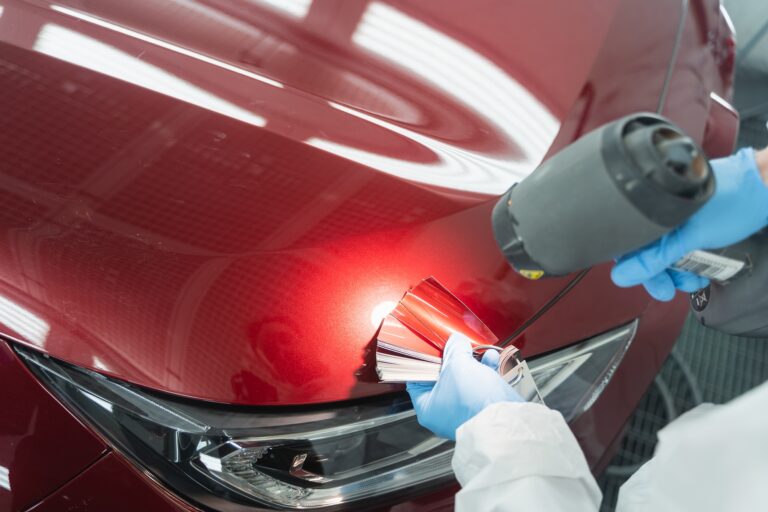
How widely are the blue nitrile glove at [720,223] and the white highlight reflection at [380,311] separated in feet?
1.17

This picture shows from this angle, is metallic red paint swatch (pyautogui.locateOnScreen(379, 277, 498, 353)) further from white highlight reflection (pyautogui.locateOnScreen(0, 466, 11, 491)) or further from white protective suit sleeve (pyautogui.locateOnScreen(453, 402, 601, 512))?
white highlight reflection (pyautogui.locateOnScreen(0, 466, 11, 491))

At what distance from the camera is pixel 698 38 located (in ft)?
5.13

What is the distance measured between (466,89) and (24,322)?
88 centimetres

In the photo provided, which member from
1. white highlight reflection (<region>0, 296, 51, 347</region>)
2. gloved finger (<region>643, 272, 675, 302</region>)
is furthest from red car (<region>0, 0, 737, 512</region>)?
gloved finger (<region>643, 272, 675, 302</region>)

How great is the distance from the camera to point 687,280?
40.9 inches

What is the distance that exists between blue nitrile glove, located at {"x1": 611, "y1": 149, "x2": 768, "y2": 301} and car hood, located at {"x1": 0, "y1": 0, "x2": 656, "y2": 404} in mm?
265

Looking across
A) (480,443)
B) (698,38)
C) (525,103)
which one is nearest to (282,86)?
(525,103)

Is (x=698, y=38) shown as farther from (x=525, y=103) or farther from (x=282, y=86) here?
(x=282, y=86)

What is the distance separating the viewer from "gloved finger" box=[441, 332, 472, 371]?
1.04 meters

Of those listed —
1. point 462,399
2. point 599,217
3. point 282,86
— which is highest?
point 599,217

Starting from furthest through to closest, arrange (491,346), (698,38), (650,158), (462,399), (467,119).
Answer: (698,38)
(467,119)
(491,346)
(462,399)
(650,158)

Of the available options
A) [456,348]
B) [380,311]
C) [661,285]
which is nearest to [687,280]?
[661,285]

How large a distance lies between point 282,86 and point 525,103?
0.47 m

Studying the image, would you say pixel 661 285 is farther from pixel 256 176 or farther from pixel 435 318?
pixel 256 176
